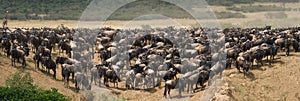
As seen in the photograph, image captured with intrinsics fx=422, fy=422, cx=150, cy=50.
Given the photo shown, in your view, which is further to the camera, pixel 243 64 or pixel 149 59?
pixel 149 59

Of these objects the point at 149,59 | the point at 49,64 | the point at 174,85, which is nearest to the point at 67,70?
the point at 49,64

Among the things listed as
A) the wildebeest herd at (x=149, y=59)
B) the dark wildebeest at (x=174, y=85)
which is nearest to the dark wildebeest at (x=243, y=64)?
the wildebeest herd at (x=149, y=59)

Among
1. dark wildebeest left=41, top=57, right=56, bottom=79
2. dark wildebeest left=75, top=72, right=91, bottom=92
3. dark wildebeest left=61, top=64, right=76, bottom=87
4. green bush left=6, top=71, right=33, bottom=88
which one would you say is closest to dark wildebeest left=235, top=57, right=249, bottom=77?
dark wildebeest left=75, top=72, right=91, bottom=92

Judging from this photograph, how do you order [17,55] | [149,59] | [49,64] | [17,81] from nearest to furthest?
1. [17,81]
2. [49,64]
3. [17,55]
4. [149,59]

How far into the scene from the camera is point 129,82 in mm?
34531

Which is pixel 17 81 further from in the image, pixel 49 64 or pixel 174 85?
pixel 174 85

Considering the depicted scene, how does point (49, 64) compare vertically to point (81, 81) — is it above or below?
above

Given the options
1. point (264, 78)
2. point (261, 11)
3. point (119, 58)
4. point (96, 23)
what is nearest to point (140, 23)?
point (96, 23)

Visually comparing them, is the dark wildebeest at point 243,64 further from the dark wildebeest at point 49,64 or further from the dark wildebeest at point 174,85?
the dark wildebeest at point 49,64

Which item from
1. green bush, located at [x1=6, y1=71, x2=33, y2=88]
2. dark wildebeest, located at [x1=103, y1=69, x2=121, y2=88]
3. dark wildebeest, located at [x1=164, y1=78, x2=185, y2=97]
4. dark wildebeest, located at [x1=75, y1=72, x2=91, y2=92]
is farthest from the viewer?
dark wildebeest, located at [x1=103, y1=69, x2=121, y2=88]

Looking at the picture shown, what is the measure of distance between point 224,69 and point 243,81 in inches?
116

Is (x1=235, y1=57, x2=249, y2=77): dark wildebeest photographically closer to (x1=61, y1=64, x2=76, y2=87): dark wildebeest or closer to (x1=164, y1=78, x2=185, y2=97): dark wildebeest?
(x1=164, y1=78, x2=185, y2=97): dark wildebeest

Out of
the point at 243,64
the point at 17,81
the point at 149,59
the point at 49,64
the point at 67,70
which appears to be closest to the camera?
the point at 17,81

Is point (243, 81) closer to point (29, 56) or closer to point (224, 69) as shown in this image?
point (224, 69)
